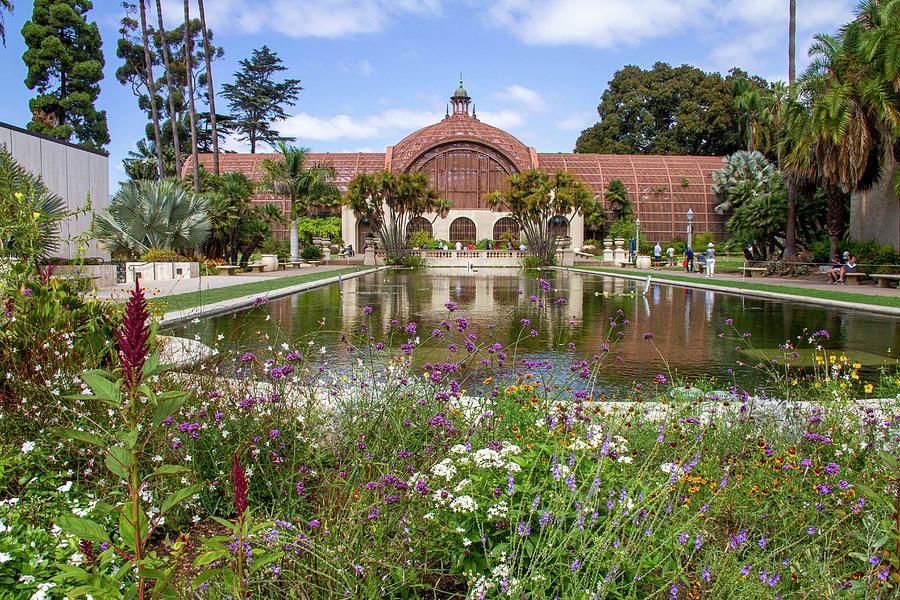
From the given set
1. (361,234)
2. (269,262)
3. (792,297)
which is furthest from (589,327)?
(361,234)

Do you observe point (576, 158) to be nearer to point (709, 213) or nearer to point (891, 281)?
point (709, 213)

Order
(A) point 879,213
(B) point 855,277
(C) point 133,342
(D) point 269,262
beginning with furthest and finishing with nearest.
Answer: (D) point 269,262 < (A) point 879,213 < (B) point 855,277 < (C) point 133,342

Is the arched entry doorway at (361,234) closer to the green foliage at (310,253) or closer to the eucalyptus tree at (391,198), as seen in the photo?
the green foliage at (310,253)

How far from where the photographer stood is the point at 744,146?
219 ft

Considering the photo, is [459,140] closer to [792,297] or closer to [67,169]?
[67,169]

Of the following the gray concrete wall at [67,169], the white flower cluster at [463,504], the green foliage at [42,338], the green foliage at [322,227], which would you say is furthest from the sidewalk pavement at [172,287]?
the green foliage at [322,227]

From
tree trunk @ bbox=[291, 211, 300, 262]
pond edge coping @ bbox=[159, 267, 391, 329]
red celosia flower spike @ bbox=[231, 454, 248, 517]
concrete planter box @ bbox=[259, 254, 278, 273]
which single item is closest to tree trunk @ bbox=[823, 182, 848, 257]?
pond edge coping @ bbox=[159, 267, 391, 329]

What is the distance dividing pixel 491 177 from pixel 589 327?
48.3 metres

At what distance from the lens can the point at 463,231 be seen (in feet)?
195

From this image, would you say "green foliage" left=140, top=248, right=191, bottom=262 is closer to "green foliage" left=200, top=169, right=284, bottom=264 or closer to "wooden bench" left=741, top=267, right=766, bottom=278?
"green foliage" left=200, top=169, right=284, bottom=264

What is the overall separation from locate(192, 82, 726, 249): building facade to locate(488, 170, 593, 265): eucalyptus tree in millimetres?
12380

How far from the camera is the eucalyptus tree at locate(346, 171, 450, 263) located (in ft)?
140

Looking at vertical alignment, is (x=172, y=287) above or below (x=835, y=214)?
below

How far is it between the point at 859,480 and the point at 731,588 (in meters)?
1.48
